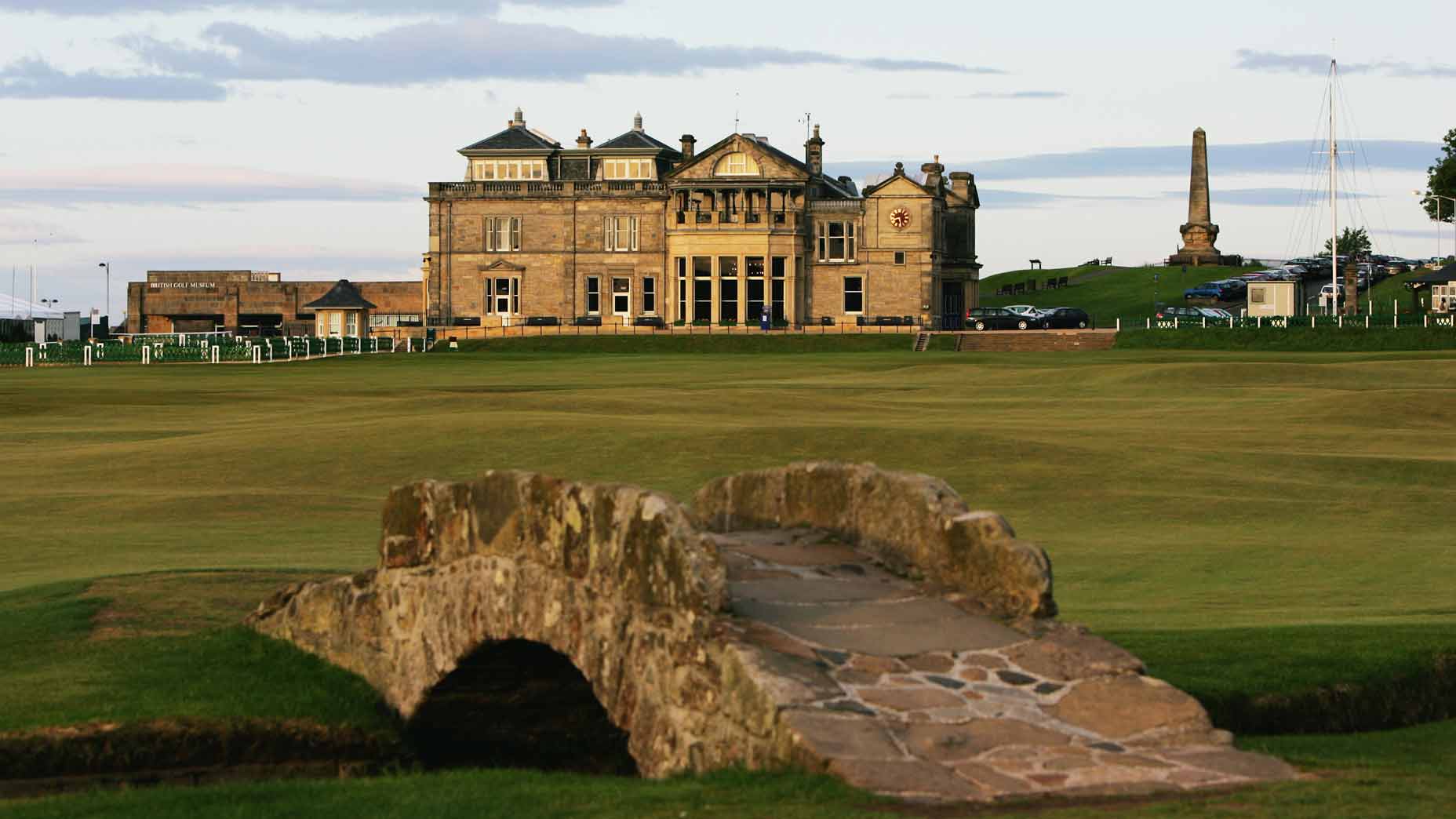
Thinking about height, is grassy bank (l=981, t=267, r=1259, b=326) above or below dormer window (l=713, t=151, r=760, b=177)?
below

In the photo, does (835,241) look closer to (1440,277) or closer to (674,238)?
(674,238)

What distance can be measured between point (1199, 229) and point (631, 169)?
57176 millimetres

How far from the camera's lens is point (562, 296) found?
119688 mm

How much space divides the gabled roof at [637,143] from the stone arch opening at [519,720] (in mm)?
103983

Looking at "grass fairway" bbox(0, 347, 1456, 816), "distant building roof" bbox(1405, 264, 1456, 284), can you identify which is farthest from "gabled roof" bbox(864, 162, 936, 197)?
"grass fairway" bbox(0, 347, 1456, 816)

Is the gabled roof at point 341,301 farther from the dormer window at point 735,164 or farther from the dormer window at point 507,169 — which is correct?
the dormer window at point 735,164

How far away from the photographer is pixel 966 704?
38.9 feet

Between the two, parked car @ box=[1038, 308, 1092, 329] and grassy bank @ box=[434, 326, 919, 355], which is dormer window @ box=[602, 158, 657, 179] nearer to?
grassy bank @ box=[434, 326, 919, 355]

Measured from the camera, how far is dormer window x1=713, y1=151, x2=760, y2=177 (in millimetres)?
116375

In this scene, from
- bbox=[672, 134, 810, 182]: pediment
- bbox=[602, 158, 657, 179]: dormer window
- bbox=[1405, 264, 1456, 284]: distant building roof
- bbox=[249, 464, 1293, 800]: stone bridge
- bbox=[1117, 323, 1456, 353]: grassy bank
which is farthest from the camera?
bbox=[602, 158, 657, 179]: dormer window

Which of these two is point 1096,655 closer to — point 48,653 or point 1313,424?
point 48,653

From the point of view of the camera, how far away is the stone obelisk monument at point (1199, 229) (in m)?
149

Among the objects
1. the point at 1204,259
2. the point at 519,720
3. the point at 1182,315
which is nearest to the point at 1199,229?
the point at 1204,259

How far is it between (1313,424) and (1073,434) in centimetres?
770
